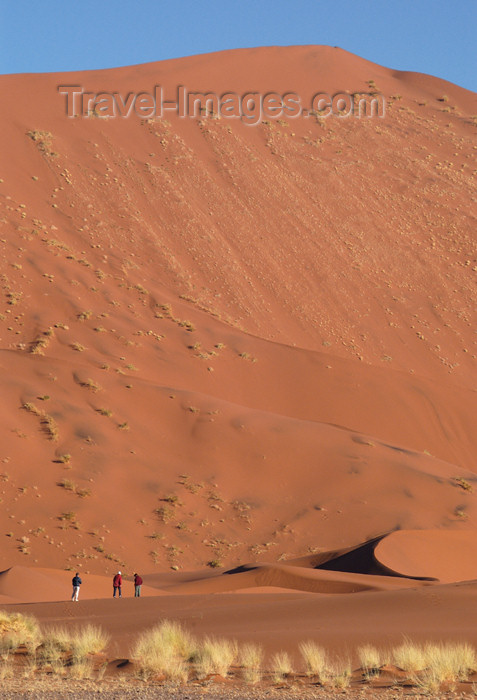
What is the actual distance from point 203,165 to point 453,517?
1282 inches

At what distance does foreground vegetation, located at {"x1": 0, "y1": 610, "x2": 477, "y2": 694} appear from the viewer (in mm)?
10953

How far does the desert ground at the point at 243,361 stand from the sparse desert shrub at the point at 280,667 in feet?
2.16

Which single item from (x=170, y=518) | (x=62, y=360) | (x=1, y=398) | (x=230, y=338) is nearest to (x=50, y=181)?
(x=230, y=338)

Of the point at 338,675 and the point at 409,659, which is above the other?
the point at 409,659

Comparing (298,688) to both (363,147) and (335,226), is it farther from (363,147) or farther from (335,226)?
(363,147)

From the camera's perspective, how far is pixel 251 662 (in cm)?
1152

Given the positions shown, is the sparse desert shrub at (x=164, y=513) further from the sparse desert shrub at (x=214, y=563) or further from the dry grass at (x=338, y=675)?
the dry grass at (x=338, y=675)

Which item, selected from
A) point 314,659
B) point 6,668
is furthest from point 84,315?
point 314,659

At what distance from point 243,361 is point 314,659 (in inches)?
1146

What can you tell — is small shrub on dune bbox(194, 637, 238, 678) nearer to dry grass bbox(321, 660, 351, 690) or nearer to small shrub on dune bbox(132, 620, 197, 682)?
small shrub on dune bbox(132, 620, 197, 682)

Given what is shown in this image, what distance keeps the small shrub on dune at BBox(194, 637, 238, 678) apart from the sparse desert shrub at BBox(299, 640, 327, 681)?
3.00ft

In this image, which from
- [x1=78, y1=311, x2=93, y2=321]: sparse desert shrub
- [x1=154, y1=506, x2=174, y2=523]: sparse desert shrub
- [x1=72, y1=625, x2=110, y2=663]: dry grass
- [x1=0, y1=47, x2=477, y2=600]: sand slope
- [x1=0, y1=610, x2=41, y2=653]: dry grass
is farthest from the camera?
[x1=78, y1=311, x2=93, y2=321]: sparse desert shrub

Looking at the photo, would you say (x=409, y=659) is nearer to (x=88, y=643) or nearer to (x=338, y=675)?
(x=338, y=675)

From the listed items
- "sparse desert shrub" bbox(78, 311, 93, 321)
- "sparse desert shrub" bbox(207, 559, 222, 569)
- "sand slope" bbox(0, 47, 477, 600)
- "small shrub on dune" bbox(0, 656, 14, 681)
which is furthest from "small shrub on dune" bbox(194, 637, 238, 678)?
"sparse desert shrub" bbox(78, 311, 93, 321)
